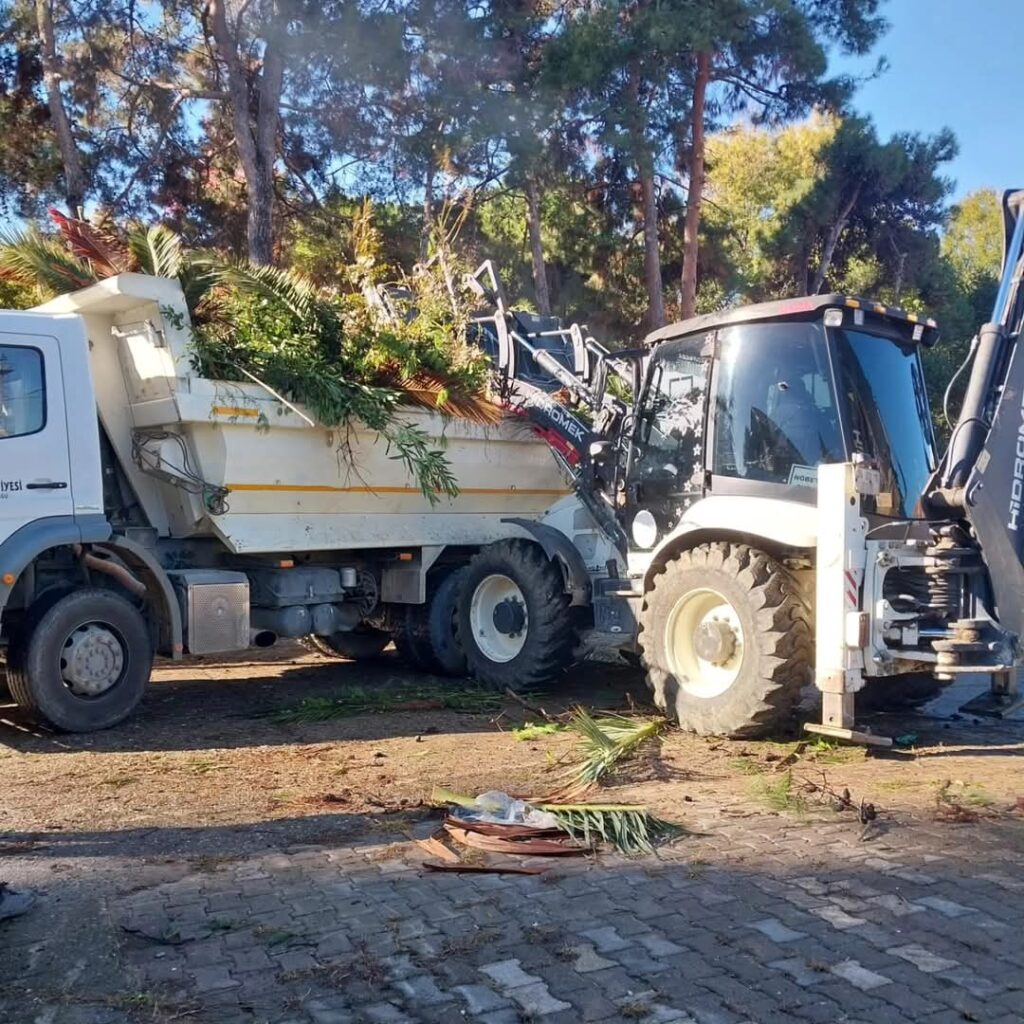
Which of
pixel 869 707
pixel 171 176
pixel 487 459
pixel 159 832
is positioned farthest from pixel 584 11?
pixel 159 832

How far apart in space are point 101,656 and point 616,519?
12.7 ft

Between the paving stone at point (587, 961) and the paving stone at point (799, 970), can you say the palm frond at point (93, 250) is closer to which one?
the paving stone at point (587, 961)

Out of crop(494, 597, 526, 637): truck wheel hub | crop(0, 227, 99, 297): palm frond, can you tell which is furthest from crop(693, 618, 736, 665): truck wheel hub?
crop(0, 227, 99, 297): palm frond

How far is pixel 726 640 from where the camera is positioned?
273 inches

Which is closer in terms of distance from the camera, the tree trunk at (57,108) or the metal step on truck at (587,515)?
the metal step on truck at (587,515)

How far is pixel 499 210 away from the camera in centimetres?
1914

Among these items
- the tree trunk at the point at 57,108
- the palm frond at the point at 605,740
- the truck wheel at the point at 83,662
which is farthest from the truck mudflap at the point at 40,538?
the tree trunk at the point at 57,108

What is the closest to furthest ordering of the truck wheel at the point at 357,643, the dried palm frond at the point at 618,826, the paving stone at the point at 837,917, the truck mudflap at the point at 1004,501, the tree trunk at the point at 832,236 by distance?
the paving stone at the point at 837,917, the dried palm frond at the point at 618,826, the truck mudflap at the point at 1004,501, the truck wheel at the point at 357,643, the tree trunk at the point at 832,236

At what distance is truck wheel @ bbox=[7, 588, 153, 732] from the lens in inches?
278

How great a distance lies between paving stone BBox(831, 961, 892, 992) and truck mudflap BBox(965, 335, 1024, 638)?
3.41 m

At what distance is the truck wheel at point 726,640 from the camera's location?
21.5ft

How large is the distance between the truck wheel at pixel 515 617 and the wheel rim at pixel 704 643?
55.8 inches

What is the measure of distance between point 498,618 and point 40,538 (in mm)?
3612

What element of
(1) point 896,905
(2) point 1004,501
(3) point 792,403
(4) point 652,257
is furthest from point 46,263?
(4) point 652,257
